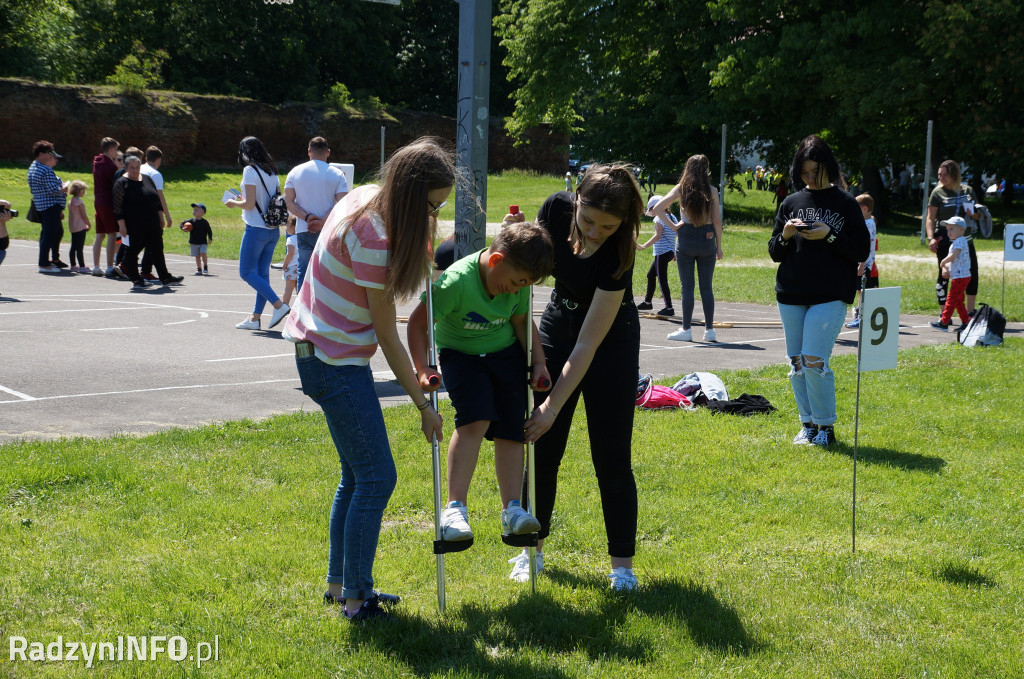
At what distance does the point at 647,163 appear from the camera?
126ft

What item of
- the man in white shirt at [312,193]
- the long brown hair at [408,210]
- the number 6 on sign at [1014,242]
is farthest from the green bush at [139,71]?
the long brown hair at [408,210]

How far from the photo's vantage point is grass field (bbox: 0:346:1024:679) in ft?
12.3

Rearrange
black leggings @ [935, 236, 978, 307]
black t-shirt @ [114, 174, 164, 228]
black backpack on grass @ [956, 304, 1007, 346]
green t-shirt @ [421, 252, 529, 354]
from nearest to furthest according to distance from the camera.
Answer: green t-shirt @ [421, 252, 529, 354] → black backpack on grass @ [956, 304, 1007, 346] → black leggings @ [935, 236, 978, 307] → black t-shirt @ [114, 174, 164, 228]

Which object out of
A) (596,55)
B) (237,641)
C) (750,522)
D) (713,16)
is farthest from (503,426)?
(596,55)

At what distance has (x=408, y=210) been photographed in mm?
3586

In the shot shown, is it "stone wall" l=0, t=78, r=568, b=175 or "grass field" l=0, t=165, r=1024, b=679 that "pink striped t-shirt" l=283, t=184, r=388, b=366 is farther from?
"stone wall" l=0, t=78, r=568, b=175

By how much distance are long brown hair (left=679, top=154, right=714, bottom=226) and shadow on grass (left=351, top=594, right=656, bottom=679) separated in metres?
7.58

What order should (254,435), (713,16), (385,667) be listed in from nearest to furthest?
(385,667) < (254,435) < (713,16)

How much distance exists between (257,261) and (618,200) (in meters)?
8.01

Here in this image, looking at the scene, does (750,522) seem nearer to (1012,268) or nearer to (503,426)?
(503,426)

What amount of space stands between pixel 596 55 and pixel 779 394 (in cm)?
3188

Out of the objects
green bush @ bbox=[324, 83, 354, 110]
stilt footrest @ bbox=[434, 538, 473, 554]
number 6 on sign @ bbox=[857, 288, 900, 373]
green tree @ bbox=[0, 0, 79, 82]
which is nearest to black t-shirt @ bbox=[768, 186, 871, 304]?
number 6 on sign @ bbox=[857, 288, 900, 373]

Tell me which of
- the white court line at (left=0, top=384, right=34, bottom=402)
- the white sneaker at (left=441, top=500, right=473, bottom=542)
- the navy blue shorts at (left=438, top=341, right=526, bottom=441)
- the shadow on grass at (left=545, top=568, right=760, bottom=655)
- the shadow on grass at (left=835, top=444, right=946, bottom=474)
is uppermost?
the navy blue shorts at (left=438, top=341, right=526, bottom=441)

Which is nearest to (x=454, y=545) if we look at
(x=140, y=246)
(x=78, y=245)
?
(x=140, y=246)
